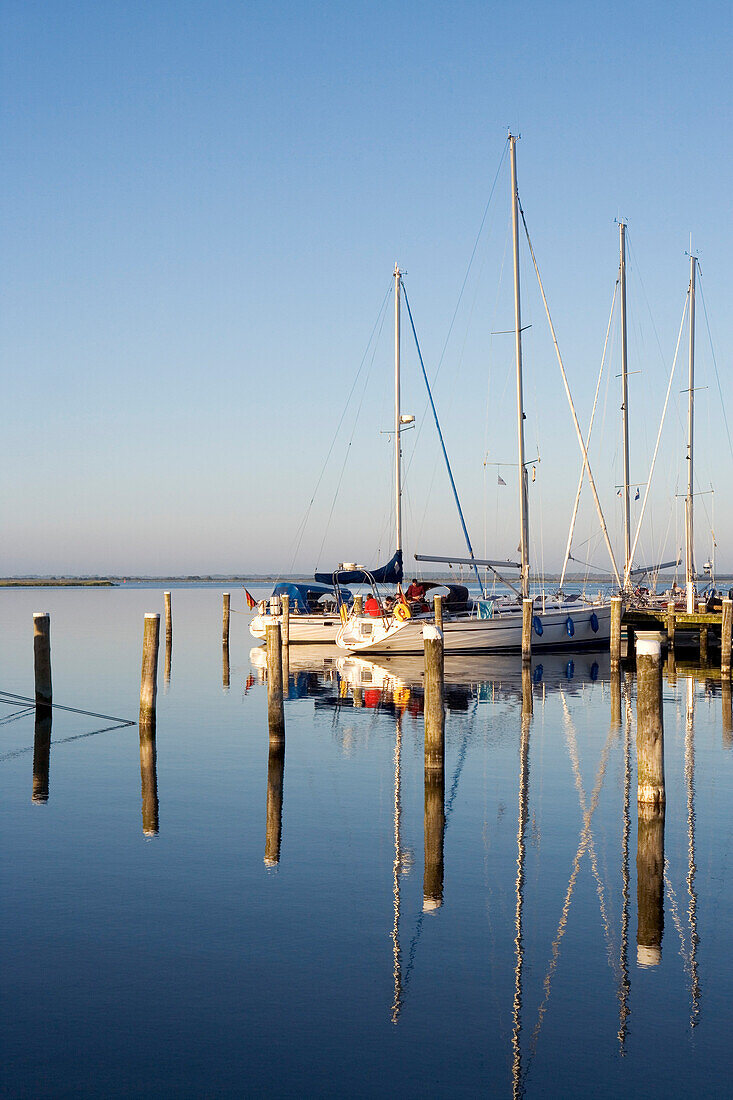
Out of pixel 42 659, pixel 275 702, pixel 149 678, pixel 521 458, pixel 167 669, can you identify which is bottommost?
pixel 167 669

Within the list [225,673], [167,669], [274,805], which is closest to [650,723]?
[274,805]

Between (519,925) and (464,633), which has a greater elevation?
(464,633)

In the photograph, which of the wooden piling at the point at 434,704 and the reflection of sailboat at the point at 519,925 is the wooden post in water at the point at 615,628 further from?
the wooden piling at the point at 434,704

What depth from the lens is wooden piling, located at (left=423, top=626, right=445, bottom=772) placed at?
1488 centimetres

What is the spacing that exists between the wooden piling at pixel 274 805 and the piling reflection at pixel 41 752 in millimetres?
3655

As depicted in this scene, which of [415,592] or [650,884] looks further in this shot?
[415,592]

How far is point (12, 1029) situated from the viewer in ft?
26.2

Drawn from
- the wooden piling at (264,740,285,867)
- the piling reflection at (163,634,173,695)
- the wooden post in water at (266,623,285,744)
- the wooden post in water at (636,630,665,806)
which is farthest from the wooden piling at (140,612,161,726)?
the wooden post in water at (636,630,665,806)

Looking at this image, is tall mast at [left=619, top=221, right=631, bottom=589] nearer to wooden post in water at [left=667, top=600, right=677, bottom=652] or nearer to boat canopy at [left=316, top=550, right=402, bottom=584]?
wooden post in water at [left=667, top=600, right=677, bottom=652]

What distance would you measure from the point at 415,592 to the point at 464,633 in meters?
3.48

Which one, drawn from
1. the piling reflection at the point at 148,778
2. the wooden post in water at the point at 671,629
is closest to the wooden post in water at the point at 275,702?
the piling reflection at the point at 148,778

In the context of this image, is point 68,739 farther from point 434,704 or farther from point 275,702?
point 434,704

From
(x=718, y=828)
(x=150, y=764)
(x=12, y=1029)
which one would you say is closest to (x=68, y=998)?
(x=12, y=1029)

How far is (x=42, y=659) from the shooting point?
23594mm
